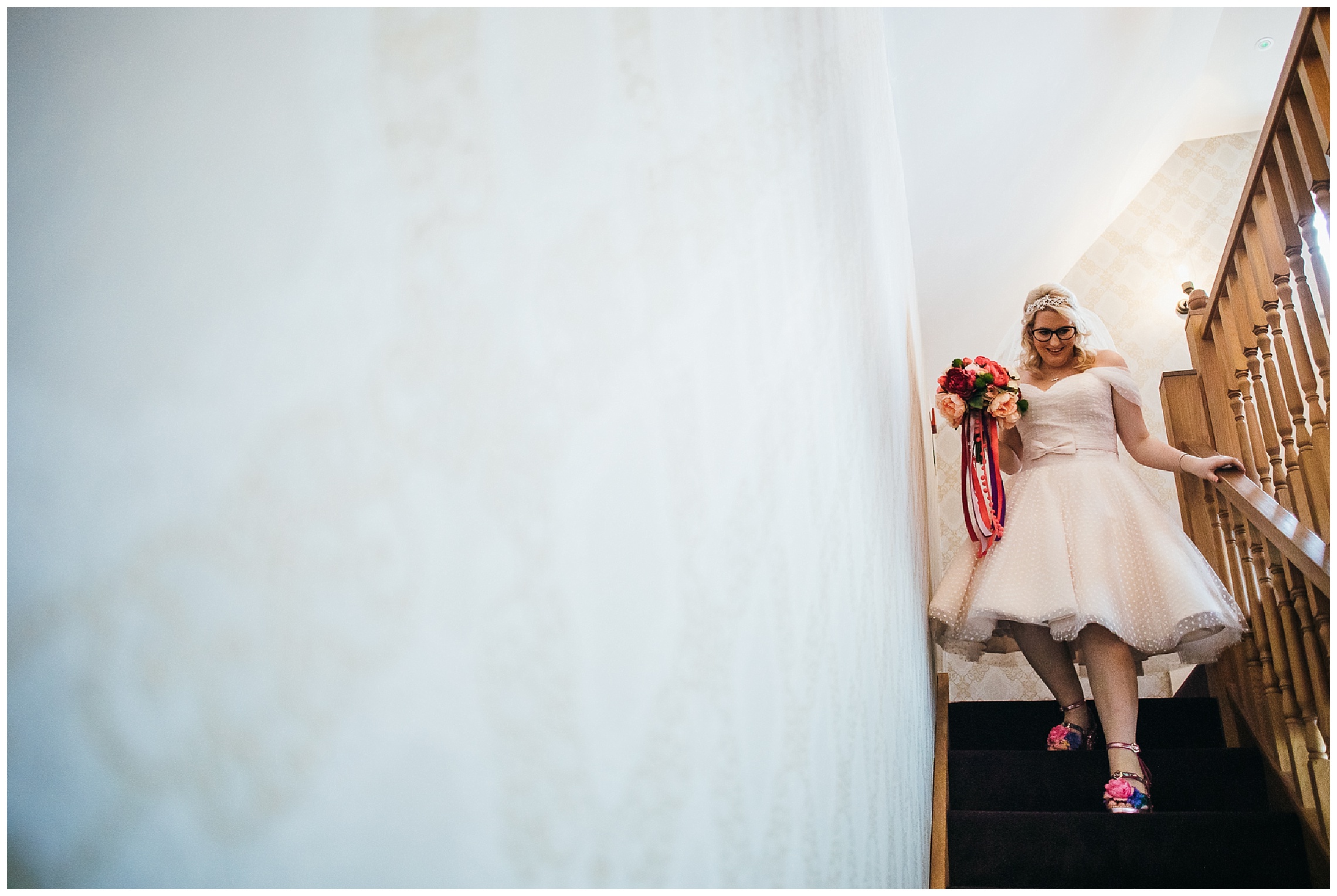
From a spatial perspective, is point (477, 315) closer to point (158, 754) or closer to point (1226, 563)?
point (158, 754)

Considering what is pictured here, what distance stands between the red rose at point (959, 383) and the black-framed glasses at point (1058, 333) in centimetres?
35

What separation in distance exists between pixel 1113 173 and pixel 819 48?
3.99m

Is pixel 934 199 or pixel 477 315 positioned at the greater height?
pixel 934 199

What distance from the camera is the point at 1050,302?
265 cm

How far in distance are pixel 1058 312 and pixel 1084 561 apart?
0.85 m

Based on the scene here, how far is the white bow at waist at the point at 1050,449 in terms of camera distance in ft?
8.11

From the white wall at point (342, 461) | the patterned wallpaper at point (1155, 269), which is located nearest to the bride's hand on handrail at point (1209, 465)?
the patterned wallpaper at point (1155, 269)

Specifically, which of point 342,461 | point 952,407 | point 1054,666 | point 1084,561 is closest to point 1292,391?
point 1084,561

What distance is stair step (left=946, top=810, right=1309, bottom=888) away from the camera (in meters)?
1.80

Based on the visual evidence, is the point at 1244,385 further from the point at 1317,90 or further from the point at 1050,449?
the point at 1317,90

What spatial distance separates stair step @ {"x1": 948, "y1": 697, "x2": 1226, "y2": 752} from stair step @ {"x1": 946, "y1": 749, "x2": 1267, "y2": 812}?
214 mm

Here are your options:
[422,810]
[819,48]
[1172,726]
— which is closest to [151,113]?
[422,810]

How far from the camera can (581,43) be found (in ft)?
A: 1.53

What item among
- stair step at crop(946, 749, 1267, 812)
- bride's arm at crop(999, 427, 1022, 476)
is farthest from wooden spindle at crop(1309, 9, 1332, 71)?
stair step at crop(946, 749, 1267, 812)
